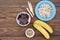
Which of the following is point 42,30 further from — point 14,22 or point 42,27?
point 14,22

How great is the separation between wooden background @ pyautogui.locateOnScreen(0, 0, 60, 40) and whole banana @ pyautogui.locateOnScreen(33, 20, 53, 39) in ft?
0.10

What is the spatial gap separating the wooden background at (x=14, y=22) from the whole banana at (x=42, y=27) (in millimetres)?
30

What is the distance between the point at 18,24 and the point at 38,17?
0.48 feet

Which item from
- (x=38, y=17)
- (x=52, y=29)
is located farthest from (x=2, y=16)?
(x=52, y=29)

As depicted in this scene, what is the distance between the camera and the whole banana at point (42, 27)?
4.62 ft

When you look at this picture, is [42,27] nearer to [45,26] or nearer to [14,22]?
[45,26]

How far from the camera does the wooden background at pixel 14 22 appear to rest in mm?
1434

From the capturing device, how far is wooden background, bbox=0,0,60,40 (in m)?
1.43

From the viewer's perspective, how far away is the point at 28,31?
144 cm

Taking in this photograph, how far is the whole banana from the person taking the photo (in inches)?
55.4

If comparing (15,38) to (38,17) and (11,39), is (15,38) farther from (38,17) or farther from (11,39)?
(38,17)

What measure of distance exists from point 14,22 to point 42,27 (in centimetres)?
19

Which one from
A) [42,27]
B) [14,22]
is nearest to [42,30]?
[42,27]

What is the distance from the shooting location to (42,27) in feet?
4.71
